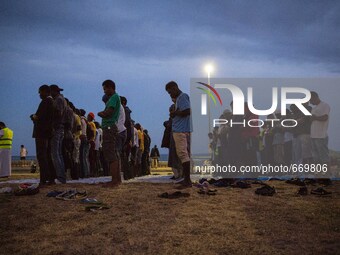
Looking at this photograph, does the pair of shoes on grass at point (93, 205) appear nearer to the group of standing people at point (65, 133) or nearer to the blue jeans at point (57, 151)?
the group of standing people at point (65, 133)

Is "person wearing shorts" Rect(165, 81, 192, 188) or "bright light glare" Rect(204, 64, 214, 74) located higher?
"bright light glare" Rect(204, 64, 214, 74)

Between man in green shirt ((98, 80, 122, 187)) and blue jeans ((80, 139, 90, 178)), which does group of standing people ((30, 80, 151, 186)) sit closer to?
man in green shirt ((98, 80, 122, 187))

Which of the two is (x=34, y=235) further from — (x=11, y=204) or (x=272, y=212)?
(x=272, y=212)

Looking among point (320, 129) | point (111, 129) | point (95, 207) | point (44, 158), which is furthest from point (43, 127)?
point (320, 129)

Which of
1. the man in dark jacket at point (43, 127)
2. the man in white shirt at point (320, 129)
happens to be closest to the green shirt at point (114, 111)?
the man in dark jacket at point (43, 127)

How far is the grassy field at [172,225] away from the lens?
11.4 feet

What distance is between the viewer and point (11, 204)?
5754mm

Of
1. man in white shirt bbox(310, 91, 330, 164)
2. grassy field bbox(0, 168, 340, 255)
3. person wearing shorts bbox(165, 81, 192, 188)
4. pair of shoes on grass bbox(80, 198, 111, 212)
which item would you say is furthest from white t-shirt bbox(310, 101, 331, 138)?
pair of shoes on grass bbox(80, 198, 111, 212)

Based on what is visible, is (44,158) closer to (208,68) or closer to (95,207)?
(95,207)

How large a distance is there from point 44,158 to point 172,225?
172 inches

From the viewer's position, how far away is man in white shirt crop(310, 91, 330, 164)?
31.3ft

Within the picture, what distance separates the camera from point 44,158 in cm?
772

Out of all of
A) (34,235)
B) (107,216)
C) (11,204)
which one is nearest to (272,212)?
(107,216)

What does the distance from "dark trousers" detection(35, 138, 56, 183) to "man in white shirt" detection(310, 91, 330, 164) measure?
6.73 metres
